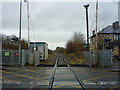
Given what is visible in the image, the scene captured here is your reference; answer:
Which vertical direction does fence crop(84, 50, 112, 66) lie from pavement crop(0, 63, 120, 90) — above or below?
above

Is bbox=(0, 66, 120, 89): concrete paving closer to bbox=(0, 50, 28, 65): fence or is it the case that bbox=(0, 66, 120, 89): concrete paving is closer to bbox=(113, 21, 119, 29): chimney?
bbox=(0, 50, 28, 65): fence

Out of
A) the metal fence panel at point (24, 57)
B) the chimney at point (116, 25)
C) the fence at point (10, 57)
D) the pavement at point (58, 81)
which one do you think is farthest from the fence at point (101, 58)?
the chimney at point (116, 25)

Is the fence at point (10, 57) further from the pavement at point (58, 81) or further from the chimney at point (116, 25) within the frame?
the chimney at point (116, 25)

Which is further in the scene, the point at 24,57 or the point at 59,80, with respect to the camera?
the point at 24,57

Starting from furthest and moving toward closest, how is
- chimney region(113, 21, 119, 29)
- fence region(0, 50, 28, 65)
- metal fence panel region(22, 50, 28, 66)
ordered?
chimney region(113, 21, 119, 29) → fence region(0, 50, 28, 65) → metal fence panel region(22, 50, 28, 66)

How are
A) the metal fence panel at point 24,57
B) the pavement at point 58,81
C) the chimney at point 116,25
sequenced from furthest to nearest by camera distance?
the chimney at point 116,25
the metal fence panel at point 24,57
the pavement at point 58,81

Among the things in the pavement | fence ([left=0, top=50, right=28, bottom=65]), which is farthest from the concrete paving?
fence ([left=0, top=50, right=28, bottom=65])

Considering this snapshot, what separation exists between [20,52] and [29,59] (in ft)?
5.49

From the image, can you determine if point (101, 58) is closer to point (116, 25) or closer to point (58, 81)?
point (58, 81)

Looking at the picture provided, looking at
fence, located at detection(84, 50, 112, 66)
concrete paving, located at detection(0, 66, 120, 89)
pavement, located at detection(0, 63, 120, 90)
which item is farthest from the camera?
fence, located at detection(84, 50, 112, 66)

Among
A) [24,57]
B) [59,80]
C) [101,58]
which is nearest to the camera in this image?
[59,80]

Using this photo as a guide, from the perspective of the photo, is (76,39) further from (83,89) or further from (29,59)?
(83,89)

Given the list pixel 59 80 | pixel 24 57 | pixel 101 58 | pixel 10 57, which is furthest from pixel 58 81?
pixel 10 57

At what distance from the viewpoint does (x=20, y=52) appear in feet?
66.1
